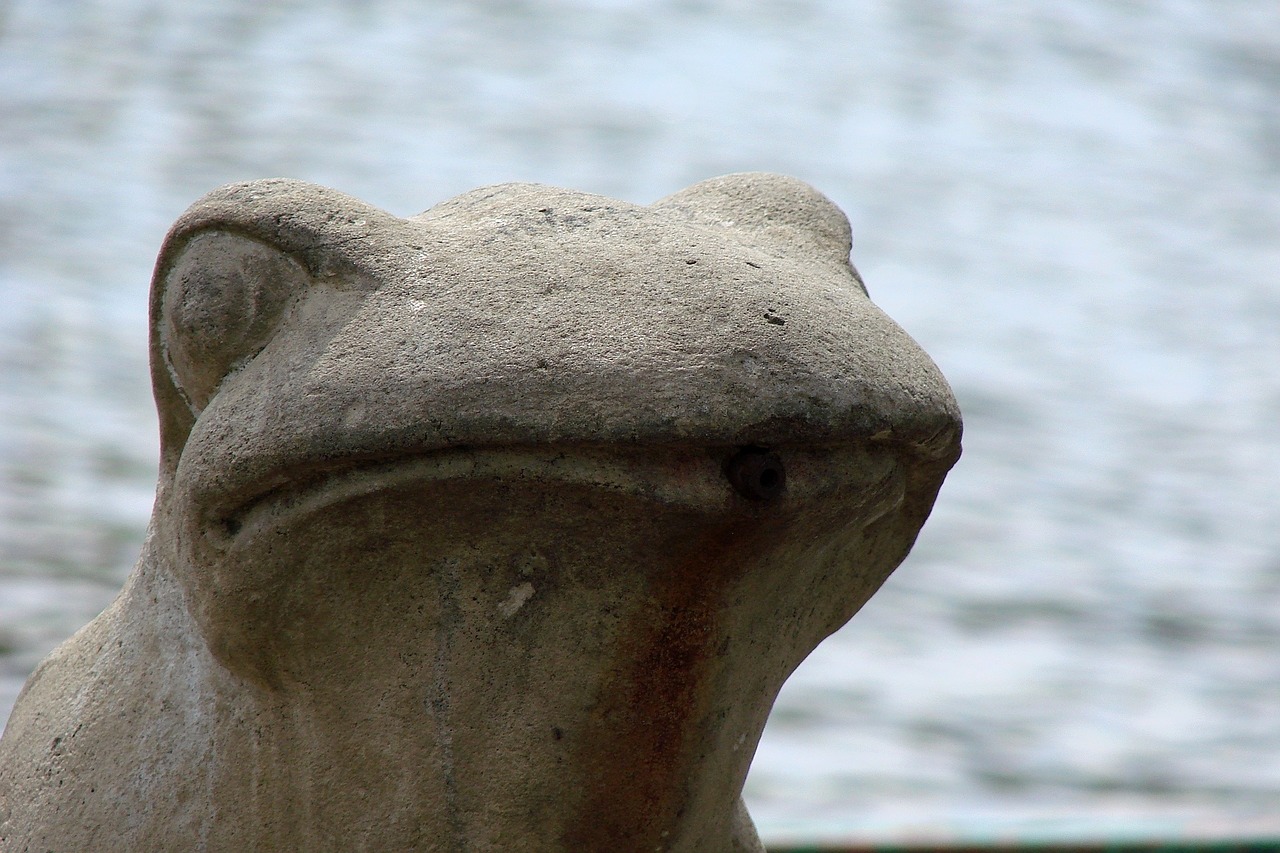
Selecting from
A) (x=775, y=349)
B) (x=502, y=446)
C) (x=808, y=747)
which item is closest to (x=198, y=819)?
(x=502, y=446)

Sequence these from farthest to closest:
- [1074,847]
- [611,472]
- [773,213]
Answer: [1074,847] < [773,213] < [611,472]

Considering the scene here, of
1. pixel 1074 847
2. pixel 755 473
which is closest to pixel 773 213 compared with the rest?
pixel 755 473

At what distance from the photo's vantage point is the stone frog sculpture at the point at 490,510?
0.79 metres

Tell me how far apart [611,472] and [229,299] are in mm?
231

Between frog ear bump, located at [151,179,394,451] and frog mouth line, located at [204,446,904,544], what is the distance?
0.31 feet

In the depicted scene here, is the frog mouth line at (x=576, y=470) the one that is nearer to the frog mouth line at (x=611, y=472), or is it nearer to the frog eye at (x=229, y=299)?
the frog mouth line at (x=611, y=472)

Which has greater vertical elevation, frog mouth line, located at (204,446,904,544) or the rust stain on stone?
frog mouth line, located at (204,446,904,544)

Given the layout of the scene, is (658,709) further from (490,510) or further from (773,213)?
(773,213)

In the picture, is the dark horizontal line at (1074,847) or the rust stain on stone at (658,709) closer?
the rust stain on stone at (658,709)

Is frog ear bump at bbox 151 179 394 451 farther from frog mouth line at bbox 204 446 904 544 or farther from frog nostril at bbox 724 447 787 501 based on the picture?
frog nostril at bbox 724 447 787 501

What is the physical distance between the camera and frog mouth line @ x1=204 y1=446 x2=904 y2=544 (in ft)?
2.60

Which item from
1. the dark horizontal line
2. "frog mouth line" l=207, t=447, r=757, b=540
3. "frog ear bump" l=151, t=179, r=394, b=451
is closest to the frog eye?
"frog ear bump" l=151, t=179, r=394, b=451

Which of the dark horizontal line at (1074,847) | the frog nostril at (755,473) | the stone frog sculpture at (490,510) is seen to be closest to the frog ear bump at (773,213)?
the stone frog sculpture at (490,510)

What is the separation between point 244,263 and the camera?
86 centimetres
